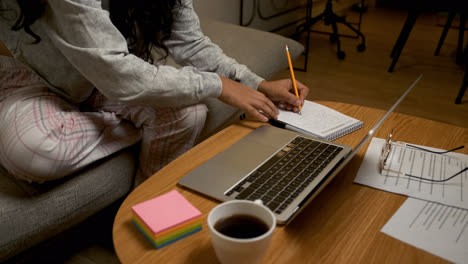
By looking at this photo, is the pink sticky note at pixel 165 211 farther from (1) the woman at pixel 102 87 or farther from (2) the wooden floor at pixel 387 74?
(2) the wooden floor at pixel 387 74

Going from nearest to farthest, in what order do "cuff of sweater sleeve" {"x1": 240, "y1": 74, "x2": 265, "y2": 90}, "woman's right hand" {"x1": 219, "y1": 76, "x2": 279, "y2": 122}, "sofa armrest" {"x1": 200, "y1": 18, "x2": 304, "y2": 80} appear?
"woman's right hand" {"x1": 219, "y1": 76, "x2": 279, "y2": 122} → "cuff of sweater sleeve" {"x1": 240, "y1": 74, "x2": 265, "y2": 90} → "sofa armrest" {"x1": 200, "y1": 18, "x2": 304, "y2": 80}

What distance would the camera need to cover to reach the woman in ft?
2.88

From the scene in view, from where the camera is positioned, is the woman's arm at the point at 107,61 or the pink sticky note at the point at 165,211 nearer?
the pink sticky note at the point at 165,211

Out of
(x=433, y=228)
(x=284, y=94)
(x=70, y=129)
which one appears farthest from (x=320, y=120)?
(x=70, y=129)

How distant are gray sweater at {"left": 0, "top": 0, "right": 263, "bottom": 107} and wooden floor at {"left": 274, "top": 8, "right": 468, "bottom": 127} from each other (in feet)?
4.32

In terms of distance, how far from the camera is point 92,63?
0.87 metres

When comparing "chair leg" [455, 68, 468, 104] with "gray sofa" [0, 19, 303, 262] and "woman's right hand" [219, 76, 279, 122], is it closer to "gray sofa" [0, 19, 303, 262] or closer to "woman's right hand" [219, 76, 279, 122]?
"woman's right hand" [219, 76, 279, 122]

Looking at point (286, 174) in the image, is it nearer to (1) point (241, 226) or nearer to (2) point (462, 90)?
(1) point (241, 226)

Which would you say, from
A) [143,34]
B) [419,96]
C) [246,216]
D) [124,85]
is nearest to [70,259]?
[124,85]

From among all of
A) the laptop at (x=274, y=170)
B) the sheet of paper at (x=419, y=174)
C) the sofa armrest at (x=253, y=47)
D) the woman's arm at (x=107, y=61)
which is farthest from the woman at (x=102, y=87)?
the sofa armrest at (x=253, y=47)

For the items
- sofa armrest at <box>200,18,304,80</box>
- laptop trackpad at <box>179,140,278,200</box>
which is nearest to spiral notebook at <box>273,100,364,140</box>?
laptop trackpad at <box>179,140,278,200</box>

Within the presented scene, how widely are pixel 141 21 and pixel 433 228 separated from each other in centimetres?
88

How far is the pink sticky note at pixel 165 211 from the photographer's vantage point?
1.96ft

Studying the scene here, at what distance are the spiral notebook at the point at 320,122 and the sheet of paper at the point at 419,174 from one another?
0.28ft
